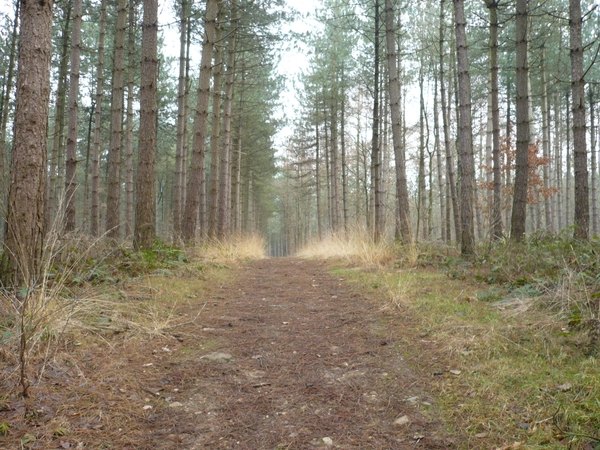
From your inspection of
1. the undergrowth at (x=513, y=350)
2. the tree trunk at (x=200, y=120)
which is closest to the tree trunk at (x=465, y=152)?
the undergrowth at (x=513, y=350)

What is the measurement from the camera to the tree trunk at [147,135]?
716cm

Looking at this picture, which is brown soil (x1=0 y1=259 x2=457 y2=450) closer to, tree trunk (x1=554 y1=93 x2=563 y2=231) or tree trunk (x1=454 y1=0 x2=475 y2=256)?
tree trunk (x1=454 y1=0 x2=475 y2=256)

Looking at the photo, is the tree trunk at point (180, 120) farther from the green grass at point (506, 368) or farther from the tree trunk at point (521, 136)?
the green grass at point (506, 368)

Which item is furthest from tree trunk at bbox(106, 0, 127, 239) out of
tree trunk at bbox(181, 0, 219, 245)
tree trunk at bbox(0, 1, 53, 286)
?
tree trunk at bbox(0, 1, 53, 286)

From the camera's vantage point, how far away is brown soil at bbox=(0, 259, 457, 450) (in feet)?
6.75

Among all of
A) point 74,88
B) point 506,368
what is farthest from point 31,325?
point 74,88

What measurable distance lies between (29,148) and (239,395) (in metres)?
3.02

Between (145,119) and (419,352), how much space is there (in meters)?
6.35

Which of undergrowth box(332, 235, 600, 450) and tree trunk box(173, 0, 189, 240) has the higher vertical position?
tree trunk box(173, 0, 189, 240)

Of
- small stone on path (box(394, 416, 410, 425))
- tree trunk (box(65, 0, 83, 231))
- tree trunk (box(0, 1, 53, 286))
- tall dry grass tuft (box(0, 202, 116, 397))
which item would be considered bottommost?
small stone on path (box(394, 416, 410, 425))

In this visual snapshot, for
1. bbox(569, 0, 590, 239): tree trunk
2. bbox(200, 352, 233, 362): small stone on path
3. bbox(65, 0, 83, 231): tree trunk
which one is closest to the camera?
bbox(200, 352, 233, 362): small stone on path

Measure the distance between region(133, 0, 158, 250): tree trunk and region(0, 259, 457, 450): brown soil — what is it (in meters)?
3.62

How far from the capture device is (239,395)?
8.57ft

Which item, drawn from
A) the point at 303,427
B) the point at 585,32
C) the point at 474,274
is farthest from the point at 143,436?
the point at 585,32
